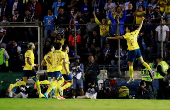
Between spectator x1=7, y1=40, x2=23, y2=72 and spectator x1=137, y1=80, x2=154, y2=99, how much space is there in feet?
18.2

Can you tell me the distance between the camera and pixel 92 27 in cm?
1723

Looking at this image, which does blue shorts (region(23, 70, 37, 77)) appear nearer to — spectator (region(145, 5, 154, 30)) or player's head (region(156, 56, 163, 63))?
player's head (region(156, 56, 163, 63))

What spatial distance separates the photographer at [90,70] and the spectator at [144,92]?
64.4 inches

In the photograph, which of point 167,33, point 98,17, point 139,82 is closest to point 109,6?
point 98,17

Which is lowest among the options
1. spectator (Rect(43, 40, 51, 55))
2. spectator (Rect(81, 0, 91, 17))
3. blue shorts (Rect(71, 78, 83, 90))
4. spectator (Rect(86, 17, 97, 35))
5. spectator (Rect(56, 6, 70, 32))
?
blue shorts (Rect(71, 78, 83, 90))

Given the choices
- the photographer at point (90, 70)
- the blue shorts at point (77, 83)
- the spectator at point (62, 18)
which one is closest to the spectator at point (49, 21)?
the spectator at point (62, 18)

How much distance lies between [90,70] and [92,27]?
261 cm

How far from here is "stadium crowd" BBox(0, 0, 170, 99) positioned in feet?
53.9

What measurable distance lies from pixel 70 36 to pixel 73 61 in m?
1.19

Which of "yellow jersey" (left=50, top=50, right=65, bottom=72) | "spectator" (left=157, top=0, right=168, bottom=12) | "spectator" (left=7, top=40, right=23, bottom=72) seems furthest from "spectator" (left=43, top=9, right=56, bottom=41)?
"spectator" (left=157, top=0, right=168, bottom=12)

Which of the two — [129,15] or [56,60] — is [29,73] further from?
[129,15]

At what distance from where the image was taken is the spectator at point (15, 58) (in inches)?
694

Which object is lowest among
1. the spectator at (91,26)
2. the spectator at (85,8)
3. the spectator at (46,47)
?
the spectator at (46,47)

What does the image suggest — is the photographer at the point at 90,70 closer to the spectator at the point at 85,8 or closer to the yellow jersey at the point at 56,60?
the yellow jersey at the point at 56,60
